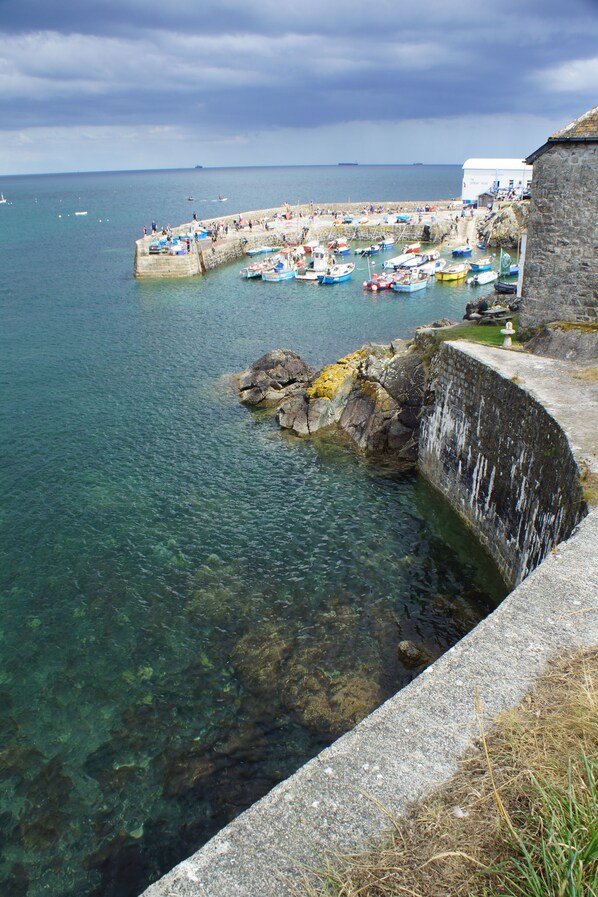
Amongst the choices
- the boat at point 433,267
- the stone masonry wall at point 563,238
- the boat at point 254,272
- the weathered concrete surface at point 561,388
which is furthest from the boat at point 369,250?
the weathered concrete surface at point 561,388

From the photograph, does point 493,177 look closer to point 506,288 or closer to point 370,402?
point 506,288

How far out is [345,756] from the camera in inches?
283

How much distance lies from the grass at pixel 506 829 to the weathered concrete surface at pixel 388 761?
277mm

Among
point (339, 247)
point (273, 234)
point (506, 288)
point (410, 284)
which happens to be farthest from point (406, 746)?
point (273, 234)

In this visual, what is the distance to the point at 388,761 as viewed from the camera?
7.02 meters

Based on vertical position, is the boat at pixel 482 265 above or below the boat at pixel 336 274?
above

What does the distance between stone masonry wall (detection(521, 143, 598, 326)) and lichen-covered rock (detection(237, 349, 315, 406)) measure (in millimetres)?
14923

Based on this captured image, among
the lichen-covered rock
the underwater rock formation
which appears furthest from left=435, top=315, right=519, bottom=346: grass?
the lichen-covered rock

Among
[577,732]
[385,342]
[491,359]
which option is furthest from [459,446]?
[385,342]

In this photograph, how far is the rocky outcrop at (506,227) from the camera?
91062 mm

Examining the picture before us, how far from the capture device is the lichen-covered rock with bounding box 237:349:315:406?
36.5m

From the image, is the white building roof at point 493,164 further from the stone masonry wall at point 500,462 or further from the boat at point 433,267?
the stone masonry wall at point 500,462

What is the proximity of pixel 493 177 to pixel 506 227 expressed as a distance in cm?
4695

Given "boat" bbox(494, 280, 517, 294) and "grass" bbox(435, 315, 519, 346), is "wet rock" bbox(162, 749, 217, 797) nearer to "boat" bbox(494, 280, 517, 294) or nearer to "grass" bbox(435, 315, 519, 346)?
"grass" bbox(435, 315, 519, 346)
